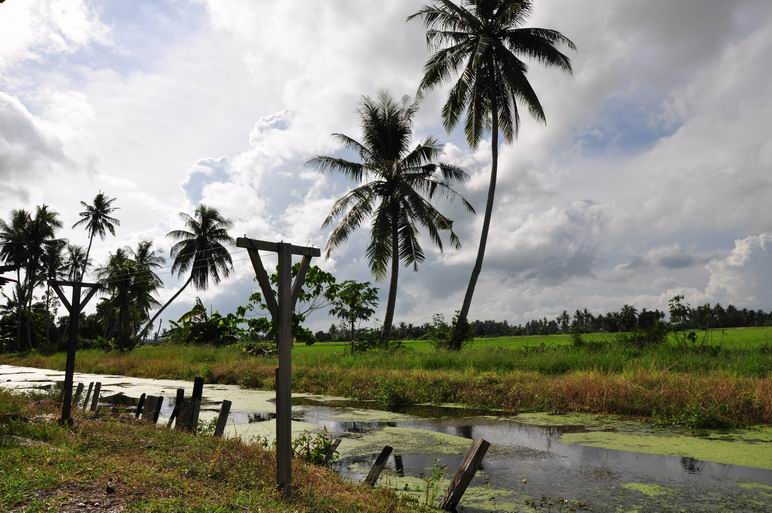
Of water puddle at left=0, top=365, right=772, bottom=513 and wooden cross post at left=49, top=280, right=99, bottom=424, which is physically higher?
wooden cross post at left=49, top=280, right=99, bottom=424

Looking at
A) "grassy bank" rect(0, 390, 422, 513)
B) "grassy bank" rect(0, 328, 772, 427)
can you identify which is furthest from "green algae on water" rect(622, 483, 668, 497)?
"grassy bank" rect(0, 328, 772, 427)

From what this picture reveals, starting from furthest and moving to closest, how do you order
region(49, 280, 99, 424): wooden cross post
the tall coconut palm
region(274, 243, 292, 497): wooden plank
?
the tall coconut palm → region(49, 280, 99, 424): wooden cross post → region(274, 243, 292, 497): wooden plank

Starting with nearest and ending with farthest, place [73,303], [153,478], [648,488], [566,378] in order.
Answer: [153,478] → [648,488] → [73,303] → [566,378]

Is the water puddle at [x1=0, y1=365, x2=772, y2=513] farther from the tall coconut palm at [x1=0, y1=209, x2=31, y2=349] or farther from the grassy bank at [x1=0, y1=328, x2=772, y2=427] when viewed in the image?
the tall coconut palm at [x1=0, y1=209, x2=31, y2=349]

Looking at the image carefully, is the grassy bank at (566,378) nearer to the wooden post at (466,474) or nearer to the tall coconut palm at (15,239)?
the wooden post at (466,474)

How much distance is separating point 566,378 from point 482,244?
→ 24.3 feet

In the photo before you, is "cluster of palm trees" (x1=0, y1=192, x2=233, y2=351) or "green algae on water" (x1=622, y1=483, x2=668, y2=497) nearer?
"green algae on water" (x1=622, y1=483, x2=668, y2=497)

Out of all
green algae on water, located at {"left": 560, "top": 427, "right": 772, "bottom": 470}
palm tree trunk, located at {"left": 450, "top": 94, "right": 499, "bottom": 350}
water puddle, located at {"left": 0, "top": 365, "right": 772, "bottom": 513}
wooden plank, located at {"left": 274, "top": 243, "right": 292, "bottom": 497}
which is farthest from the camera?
palm tree trunk, located at {"left": 450, "top": 94, "right": 499, "bottom": 350}

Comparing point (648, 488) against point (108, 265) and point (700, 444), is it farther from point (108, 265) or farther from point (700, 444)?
point (108, 265)

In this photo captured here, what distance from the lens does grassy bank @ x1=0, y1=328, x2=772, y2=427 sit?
9.69m

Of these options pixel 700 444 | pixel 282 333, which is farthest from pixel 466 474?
pixel 700 444

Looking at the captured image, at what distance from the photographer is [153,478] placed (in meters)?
4.98

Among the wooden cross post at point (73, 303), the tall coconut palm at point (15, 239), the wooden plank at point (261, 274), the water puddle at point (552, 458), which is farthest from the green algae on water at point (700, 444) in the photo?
the tall coconut palm at point (15, 239)

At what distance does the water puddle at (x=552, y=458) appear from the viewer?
5.63m
